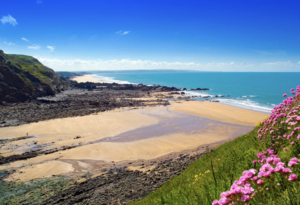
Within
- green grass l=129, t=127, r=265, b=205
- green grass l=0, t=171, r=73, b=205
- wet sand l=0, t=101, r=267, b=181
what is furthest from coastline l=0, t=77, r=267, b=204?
green grass l=129, t=127, r=265, b=205

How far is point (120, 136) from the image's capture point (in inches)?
813

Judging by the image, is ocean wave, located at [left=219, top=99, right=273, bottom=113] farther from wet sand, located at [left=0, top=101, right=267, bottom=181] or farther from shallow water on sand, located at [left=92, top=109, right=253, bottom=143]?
shallow water on sand, located at [left=92, top=109, right=253, bottom=143]

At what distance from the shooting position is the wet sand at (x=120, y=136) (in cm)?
1402

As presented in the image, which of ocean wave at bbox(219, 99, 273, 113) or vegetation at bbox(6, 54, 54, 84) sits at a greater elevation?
vegetation at bbox(6, 54, 54, 84)

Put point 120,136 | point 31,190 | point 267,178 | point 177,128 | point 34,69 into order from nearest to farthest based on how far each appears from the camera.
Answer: point 267,178
point 31,190
point 120,136
point 177,128
point 34,69

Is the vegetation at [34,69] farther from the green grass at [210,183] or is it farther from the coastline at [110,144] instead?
the green grass at [210,183]

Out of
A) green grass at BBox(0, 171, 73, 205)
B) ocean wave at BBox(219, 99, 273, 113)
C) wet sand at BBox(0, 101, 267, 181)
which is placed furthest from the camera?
ocean wave at BBox(219, 99, 273, 113)

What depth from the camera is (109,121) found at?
1049 inches

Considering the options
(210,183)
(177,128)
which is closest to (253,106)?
(177,128)

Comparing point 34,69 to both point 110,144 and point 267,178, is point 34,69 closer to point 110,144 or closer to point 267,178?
point 110,144

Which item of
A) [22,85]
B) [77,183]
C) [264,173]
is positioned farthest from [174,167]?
[22,85]

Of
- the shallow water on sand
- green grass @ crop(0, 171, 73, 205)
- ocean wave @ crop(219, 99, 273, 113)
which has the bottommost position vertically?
green grass @ crop(0, 171, 73, 205)

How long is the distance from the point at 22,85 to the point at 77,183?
38.2 metres

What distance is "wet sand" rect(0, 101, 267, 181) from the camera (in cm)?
1402
